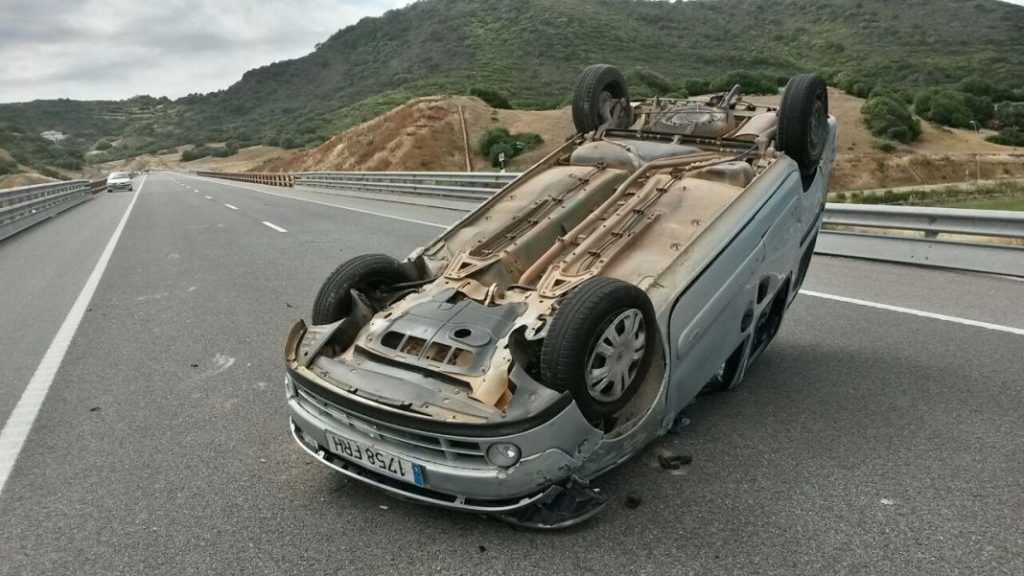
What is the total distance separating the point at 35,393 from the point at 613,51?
82.4 metres

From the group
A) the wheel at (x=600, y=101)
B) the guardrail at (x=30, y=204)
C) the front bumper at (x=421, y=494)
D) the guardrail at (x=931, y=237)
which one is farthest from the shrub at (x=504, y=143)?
the front bumper at (x=421, y=494)

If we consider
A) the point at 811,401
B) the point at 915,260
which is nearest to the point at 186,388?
the point at 811,401

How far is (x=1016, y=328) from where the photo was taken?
5656 millimetres

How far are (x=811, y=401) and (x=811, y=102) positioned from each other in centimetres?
188

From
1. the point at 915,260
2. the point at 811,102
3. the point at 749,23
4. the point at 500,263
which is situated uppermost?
the point at 749,23

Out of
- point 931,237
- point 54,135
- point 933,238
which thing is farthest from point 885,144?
point 54,135

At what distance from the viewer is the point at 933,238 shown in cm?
851

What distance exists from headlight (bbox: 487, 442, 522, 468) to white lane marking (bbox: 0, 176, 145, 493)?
2.58 m

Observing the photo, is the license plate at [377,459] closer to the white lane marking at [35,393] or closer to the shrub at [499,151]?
the white lane marking at [35,393]

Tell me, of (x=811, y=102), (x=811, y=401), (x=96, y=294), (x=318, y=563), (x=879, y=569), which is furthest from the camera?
(x=96, y=294)

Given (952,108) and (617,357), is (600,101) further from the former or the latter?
(952,108)

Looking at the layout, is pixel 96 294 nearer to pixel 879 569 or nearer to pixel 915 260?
pixel 879 569

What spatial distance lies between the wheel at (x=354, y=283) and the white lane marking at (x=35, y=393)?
1.79m

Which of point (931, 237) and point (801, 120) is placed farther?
point (931, 237)
